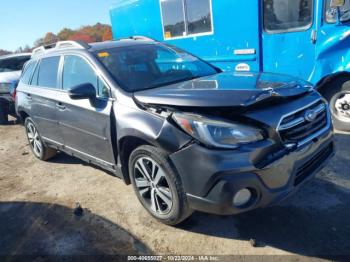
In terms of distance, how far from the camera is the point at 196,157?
2.54 meters

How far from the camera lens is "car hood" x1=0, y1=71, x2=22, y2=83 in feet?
28.8

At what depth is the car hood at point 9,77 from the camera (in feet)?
28.8

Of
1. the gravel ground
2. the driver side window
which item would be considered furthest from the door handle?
the gravel ground

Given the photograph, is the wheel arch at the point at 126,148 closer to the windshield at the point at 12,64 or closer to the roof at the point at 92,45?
the roof at the point at 92,45

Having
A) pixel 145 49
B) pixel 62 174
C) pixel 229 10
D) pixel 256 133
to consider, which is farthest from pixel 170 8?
pixel 256 133

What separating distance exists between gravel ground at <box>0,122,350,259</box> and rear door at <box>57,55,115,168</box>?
554 mm

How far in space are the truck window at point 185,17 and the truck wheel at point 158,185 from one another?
4.10 m

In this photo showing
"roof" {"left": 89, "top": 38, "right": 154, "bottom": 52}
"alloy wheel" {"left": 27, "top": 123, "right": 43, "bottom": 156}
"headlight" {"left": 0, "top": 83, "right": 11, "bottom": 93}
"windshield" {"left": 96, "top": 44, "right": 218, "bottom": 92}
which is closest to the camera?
"windshield" {"left": 96, "top": 44, "right": 218, "bottom": 92}

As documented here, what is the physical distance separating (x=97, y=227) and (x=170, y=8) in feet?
16.8

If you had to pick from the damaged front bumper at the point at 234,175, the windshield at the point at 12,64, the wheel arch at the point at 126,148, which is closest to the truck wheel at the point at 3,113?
the windshield at the point at 12,64

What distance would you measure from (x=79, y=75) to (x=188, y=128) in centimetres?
189

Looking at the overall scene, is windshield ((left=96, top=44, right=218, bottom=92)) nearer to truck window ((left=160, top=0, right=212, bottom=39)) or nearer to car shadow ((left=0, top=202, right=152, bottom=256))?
car shadow ((left=0, top=202, right=152, bottom=256))

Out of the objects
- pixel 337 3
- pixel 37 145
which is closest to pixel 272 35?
pixel 337 3

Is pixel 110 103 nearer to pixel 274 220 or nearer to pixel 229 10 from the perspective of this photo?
pixel 274 220
